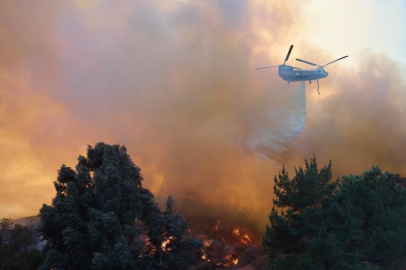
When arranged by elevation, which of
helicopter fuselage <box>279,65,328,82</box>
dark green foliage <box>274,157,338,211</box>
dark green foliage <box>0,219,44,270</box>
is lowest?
dark green foliage <box>0,219,44,270</box>

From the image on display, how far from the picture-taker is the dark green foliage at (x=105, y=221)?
109 feet

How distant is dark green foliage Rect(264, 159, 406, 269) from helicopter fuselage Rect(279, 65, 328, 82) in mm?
30855

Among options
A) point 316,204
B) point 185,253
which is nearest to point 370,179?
point 316,204

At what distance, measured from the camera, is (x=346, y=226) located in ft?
104

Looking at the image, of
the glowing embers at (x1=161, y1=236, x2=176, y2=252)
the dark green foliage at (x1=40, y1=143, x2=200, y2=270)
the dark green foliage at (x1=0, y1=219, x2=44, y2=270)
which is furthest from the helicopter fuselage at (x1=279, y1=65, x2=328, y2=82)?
the dark green foliage at (x1=0, y1=219, x2=44, y2=270)

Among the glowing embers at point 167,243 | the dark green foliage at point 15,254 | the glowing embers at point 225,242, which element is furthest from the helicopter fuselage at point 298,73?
the dark green foliage at point 15,254

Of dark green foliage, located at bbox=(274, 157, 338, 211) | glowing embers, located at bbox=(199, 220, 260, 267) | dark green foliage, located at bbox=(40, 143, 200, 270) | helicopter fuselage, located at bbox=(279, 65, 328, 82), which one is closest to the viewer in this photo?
dark green foliage, located at bbox=(40, 143, 200, 270)

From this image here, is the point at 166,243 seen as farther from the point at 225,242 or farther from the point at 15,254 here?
the point at 225,242

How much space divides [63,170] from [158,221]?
53.6 feet

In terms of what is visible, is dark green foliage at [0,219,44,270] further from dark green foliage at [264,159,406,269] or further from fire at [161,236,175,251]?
dark green foliage at [264,159,406,269]

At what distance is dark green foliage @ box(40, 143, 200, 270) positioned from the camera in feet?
109

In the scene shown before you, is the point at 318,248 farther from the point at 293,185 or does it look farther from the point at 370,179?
the point at 370,179

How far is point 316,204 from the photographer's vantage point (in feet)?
132

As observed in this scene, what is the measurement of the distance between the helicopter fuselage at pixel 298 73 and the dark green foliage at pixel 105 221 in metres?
42.4
